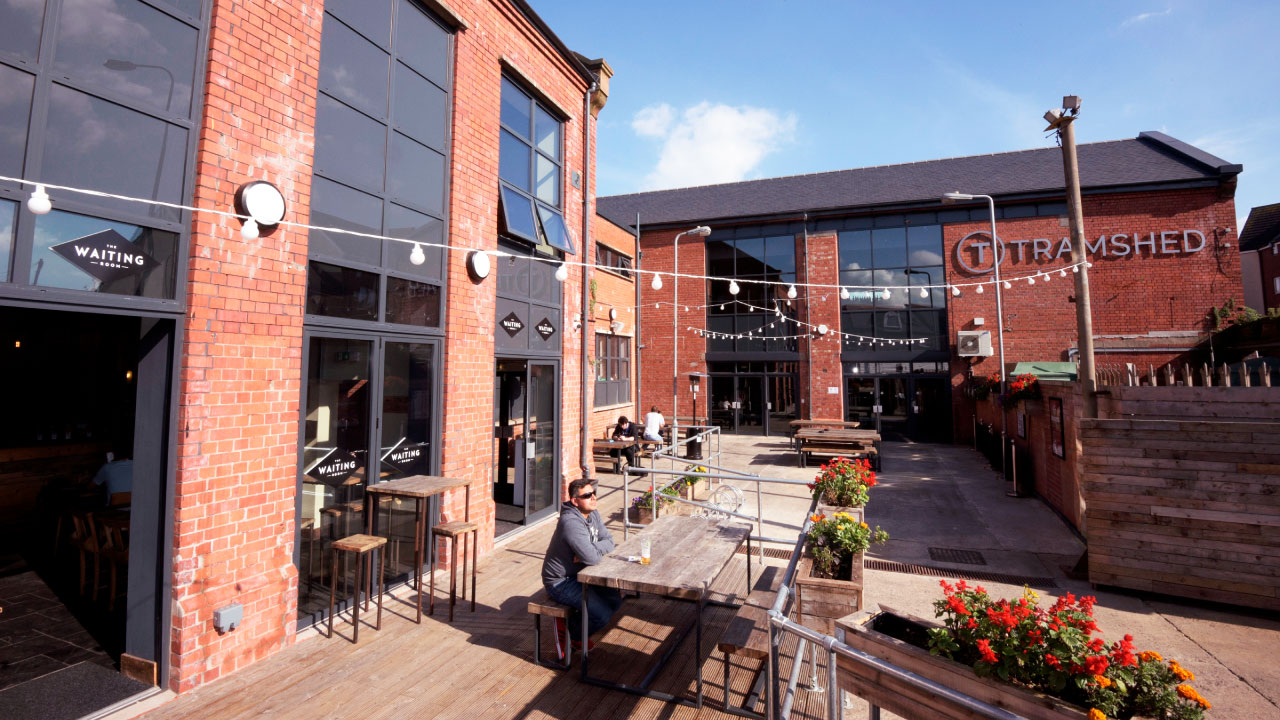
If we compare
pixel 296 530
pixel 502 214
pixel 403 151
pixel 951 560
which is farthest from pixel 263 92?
pixel 951 560

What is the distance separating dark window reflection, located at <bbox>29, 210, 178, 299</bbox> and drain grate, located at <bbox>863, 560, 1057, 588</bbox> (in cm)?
770

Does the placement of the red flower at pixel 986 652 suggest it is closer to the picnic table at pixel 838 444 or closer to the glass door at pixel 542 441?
the glass door at pixel 542 441

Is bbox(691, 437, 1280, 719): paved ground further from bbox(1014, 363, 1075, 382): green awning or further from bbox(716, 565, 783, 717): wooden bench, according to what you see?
bbox(1014, 363, 1075, 382): green awning

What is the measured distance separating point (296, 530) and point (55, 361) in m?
7.00

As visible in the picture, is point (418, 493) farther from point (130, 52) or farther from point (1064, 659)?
point (1064, 659)

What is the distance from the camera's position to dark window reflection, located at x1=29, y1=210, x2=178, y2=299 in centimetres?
330

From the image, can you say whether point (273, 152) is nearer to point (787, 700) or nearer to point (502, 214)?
point (502, 214)

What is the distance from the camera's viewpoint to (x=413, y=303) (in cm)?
598

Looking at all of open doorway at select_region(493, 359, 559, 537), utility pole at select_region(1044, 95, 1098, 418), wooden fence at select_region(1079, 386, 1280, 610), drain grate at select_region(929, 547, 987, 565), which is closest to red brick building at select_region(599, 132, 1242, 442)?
utility pole at select_region(1044, 95, 1098, 418)

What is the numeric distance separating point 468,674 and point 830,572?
3144 mm

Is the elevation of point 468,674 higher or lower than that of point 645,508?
lower

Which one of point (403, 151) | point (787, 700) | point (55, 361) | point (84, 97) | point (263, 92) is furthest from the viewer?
point (55, 361)

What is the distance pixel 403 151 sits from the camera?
5930 mm

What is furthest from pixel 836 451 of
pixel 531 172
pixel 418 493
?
pixel 418 493
